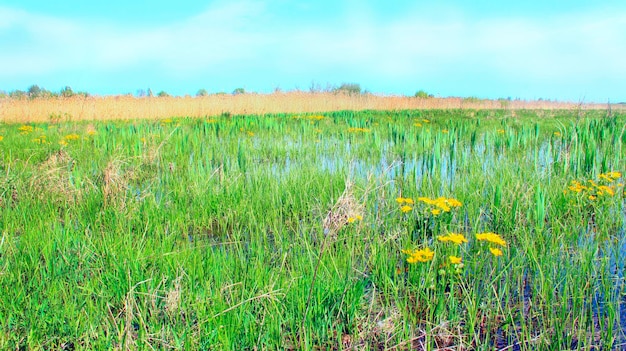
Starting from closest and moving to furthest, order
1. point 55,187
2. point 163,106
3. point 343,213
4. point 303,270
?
1. point 303,270
2. point 343,213
3. point 55,187
4. point 163,106

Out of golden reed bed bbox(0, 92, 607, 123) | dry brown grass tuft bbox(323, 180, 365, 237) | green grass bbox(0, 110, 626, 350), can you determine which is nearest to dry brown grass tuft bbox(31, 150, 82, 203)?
green grass bbox(0, 110, 626, 350)

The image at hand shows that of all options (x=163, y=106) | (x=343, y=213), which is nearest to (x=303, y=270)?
(x=343, y=213)

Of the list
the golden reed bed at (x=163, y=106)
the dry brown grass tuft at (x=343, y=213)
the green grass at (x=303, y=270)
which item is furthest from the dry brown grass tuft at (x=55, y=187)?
the golden reed bed at (x=163, y=106)

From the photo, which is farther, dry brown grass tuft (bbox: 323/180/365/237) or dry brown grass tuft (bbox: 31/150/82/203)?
dry brown grass tuft (bbox: 31/150/82/203)

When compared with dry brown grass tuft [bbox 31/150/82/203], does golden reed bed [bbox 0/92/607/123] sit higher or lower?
higher

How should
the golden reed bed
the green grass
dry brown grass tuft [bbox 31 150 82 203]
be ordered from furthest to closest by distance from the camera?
the golden reed bed
dry brown grass tuft [bbox 31 150 82 203]
the green grass

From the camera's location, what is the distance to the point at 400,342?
1816mm

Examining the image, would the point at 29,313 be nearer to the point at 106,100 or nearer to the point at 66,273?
the point at 66,273

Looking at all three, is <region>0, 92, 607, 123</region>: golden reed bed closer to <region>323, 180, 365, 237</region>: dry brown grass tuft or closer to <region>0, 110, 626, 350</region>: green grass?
<region>0, 110, 626, 350</region>: green grass

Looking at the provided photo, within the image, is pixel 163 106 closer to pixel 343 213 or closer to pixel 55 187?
pixel 55 187

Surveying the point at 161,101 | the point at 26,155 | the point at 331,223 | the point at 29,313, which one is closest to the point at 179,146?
the point at 26,155

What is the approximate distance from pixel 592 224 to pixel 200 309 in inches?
115

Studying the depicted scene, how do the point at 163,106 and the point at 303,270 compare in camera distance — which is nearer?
the point at 303,270

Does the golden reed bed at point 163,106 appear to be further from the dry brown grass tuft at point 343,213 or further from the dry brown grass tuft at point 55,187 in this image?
the dry brown grass tuft at point 343,213
